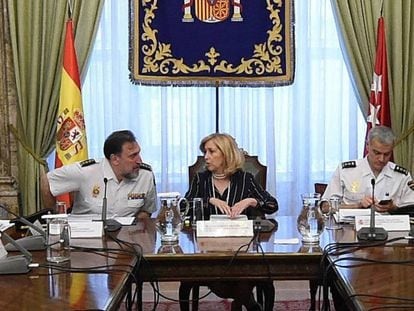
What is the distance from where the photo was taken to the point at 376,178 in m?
3.59

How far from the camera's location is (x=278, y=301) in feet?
13.4

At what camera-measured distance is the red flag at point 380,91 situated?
443 centimetres

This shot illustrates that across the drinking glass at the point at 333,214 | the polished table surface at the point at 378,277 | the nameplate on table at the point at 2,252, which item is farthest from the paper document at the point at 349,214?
the nameplate on table at the point at 2,252

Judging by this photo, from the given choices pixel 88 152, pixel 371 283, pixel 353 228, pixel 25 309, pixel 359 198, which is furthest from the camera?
pixel 88 152

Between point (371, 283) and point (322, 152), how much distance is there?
2841 millimetres

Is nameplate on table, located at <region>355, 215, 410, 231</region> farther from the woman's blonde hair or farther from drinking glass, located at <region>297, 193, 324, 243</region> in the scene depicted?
the woman's blonde hair

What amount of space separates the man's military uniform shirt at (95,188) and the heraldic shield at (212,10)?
1.58 m

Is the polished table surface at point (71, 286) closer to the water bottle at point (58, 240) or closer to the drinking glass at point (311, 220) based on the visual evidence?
the water bottle at point (58, 240)

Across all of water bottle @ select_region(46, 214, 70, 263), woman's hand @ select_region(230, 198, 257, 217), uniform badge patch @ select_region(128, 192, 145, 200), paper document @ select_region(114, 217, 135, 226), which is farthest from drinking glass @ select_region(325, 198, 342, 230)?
water bottle @ select_region(46, 214, 70, 263)

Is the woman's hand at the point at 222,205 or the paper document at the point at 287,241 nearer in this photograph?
the paper document at the point at 287,241

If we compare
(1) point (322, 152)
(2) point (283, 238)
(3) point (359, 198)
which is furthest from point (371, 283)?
(1) point (322, 152)

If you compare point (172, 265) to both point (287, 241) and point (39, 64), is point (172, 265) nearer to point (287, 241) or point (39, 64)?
point (287, 241)

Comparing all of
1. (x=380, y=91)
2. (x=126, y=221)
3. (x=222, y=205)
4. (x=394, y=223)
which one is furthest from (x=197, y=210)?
(x=380, y=91)

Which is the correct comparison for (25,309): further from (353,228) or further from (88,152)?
(88,152)
